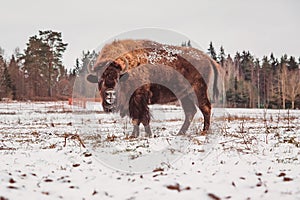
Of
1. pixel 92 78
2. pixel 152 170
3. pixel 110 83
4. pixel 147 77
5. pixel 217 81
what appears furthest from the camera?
pixel 217 81

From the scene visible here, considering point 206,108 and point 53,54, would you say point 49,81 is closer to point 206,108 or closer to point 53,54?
point 53,54

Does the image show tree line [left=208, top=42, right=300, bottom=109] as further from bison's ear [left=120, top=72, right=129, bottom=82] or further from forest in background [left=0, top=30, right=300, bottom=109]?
bison's ear [left=120, top=72, right=129, bottom=82]

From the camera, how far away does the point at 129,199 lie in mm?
3805

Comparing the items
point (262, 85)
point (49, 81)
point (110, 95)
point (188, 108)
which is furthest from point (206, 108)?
point (262, 85)

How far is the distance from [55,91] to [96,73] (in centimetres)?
5645

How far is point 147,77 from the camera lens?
8781mm

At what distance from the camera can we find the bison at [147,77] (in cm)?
845

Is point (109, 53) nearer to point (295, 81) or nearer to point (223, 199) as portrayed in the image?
point (223, 199)

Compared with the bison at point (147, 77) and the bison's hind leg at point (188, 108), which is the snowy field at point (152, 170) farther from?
the bison's hind leg at point (188, 108)

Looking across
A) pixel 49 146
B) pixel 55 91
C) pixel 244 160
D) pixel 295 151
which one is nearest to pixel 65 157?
pixel 49 146

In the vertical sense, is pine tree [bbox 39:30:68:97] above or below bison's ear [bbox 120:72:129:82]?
above

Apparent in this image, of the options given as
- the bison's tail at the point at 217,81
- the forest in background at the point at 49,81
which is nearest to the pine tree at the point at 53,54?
the forest in background at the point at 49,81

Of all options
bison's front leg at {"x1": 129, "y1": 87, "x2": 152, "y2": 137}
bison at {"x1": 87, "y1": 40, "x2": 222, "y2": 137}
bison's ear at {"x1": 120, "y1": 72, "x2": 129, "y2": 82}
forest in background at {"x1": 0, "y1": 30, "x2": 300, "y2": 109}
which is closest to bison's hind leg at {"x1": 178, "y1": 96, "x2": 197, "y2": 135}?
bison at {"x1": 87, "y1": 40, "x2": 222, "y2": 137}

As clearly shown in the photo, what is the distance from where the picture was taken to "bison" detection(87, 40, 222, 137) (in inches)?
333
